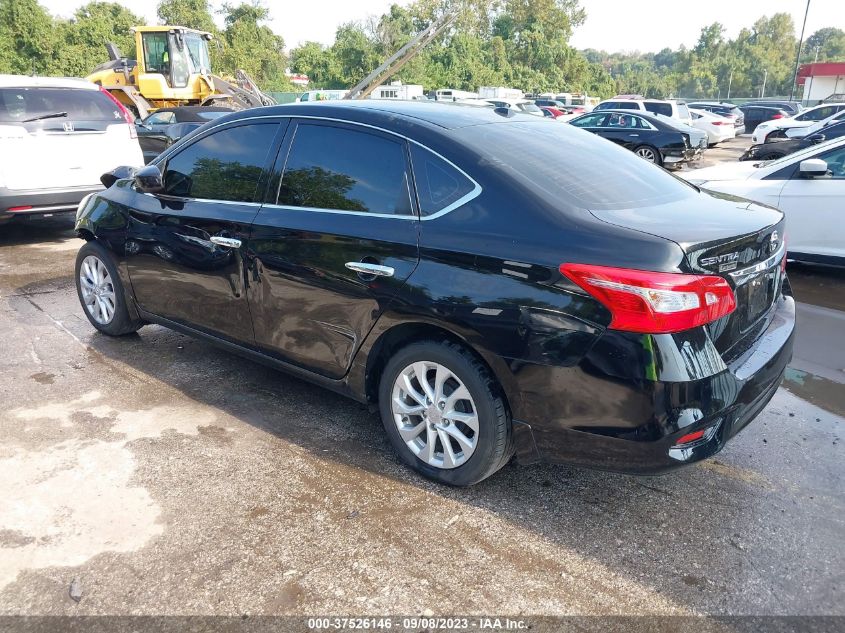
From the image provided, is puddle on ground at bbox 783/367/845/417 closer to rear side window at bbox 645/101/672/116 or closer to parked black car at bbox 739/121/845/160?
parked black car at bbox 739/121/845/160

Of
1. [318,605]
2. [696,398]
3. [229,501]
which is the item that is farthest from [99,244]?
[696,398]

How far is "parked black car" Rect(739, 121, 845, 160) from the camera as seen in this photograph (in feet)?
41.5

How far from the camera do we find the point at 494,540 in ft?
9.21

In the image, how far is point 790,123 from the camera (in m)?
22.1

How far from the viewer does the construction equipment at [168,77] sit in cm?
1962

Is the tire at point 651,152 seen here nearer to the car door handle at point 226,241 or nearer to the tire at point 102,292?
the tire at point 102,292

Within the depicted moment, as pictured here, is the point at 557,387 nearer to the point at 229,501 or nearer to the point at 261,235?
the point at 229,501

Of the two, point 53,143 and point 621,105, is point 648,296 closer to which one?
point 53,143

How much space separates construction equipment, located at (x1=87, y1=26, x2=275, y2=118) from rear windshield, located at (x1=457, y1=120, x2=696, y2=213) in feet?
57.1

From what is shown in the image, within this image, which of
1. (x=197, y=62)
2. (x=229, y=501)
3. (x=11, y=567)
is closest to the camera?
(x=11, y=567)

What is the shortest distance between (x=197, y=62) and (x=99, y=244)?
61.5 ft

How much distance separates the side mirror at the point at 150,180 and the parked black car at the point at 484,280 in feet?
0.78

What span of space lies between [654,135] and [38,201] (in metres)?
13.9

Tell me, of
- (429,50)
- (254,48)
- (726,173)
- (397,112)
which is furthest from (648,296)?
(429,50)
